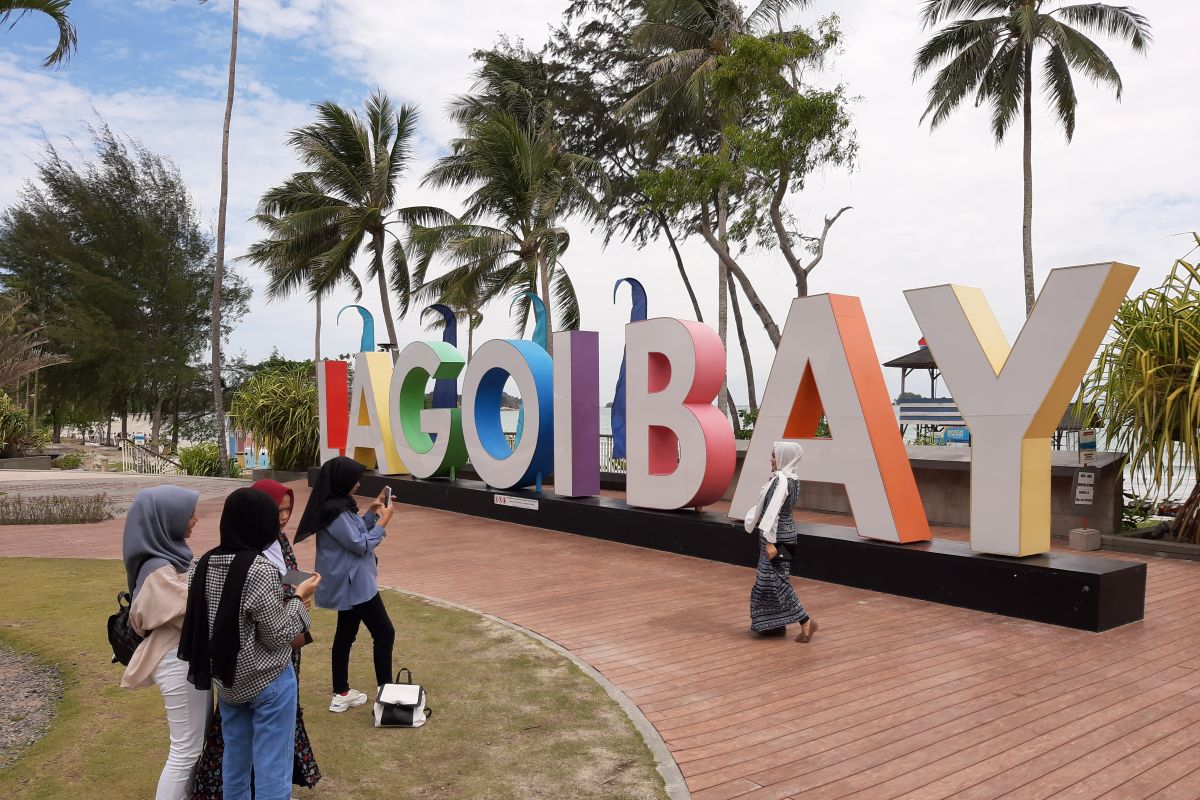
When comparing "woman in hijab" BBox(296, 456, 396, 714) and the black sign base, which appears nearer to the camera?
"woman in hijab" BBox(296, 456, 396, 714)

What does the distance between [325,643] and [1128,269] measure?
7.34m

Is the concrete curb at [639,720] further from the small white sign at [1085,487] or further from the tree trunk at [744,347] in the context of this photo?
the tree trunk at [744,347]

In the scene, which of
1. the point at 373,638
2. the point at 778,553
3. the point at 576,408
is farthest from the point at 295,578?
the point at 576,408

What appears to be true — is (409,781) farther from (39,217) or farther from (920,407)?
(39,217)

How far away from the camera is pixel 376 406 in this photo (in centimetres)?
1664

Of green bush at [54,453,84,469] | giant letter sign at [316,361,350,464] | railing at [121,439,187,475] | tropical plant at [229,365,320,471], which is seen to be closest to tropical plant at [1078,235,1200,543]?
giant letter sign at [316,361,350,464]

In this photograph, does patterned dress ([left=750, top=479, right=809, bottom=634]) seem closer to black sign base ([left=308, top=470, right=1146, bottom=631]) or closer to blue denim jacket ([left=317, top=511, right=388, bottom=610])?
black sign base ([left=308, top=470, right=1146, bottom=631])

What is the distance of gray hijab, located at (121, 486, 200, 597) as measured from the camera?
11.5 ft

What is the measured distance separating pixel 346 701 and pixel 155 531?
225 centimetres

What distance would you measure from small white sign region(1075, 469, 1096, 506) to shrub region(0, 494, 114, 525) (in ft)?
50.8

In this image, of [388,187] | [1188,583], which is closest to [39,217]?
→ [388,187]

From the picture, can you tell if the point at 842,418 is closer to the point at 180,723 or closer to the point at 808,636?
the point at 808,636

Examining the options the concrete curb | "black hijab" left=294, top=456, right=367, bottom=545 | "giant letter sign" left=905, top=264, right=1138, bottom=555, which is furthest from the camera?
"giant letter sign" left=905, top=264, right=1138, bottom=555

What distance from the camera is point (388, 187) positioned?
27141 mm
